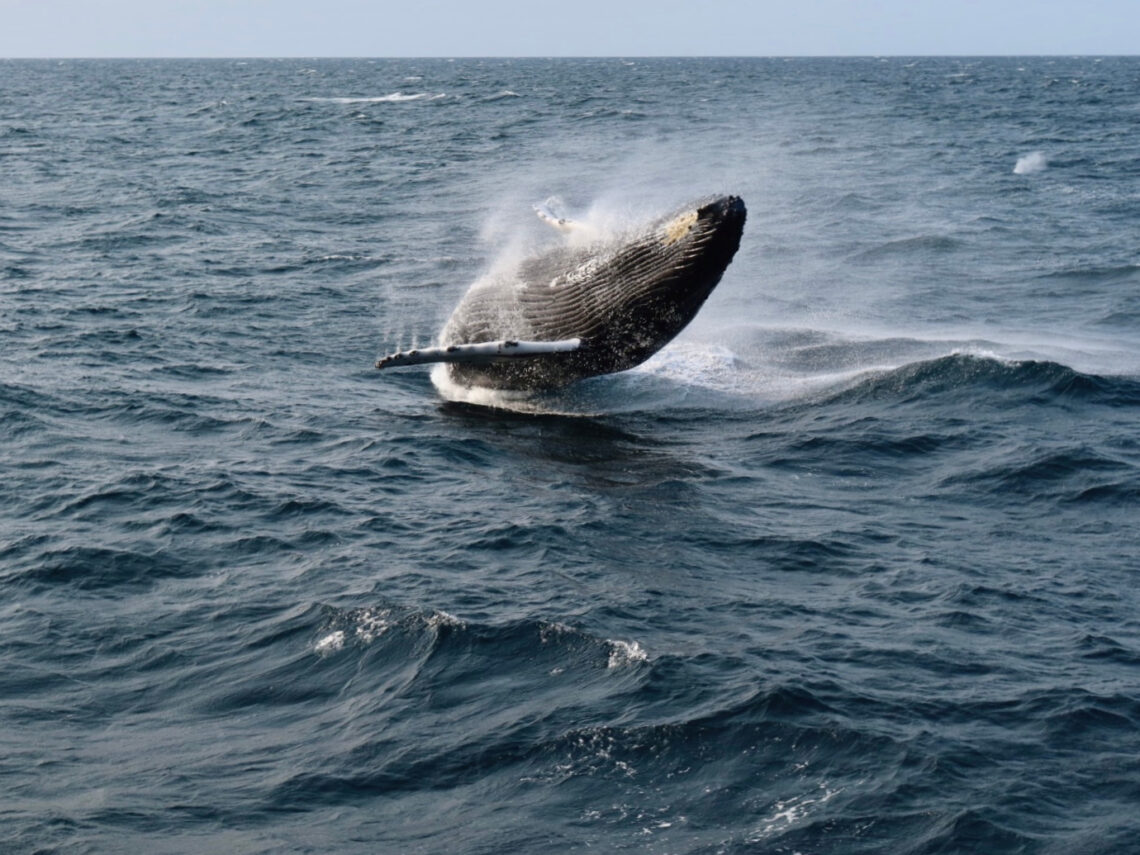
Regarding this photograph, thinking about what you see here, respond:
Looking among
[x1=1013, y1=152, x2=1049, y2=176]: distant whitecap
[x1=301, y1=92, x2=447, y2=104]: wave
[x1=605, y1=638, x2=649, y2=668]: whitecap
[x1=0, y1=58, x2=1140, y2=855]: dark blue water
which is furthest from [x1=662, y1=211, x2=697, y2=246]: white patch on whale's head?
[x1=301, y1=92, x2=447, y2=104]: wave

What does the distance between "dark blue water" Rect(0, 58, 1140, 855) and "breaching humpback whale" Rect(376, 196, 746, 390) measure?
942mm

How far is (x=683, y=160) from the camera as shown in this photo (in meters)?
59.4

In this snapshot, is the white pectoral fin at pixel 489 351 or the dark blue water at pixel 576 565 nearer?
the dark blue water at pixel 576 565

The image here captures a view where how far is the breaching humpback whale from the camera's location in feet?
61.6

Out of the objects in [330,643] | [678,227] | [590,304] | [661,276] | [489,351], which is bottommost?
[330,643]

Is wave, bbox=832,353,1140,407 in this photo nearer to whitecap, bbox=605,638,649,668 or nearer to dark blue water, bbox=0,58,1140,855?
dark blue water, bbox=0,58,1140,855

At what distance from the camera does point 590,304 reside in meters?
20.5

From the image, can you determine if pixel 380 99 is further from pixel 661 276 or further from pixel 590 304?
pixel 661 276

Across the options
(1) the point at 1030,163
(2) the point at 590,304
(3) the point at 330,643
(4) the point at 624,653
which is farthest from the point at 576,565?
(1) the point at 1030,163

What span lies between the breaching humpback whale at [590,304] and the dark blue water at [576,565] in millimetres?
942

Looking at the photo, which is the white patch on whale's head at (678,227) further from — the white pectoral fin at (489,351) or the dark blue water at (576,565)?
the dark blue water at (576,565)

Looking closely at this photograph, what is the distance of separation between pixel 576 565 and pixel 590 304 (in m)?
5.38

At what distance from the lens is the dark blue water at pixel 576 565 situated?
11.7 meters

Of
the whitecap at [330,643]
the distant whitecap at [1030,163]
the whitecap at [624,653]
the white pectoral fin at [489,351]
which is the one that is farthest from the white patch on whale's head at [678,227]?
the distant whitecap at [1030,163]
